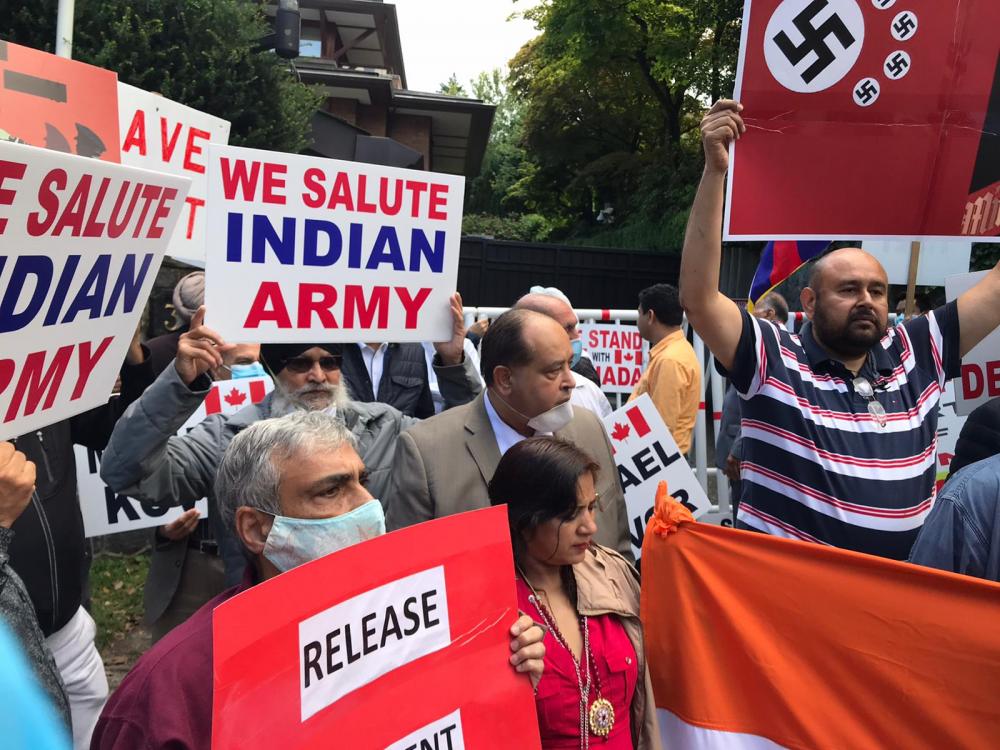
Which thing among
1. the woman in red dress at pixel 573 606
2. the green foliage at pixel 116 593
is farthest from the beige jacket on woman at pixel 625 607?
the green foliage at pixel 116 593

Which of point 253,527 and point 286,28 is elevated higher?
point 286,28

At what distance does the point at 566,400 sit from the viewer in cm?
272

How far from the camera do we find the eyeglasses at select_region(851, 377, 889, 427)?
260 cm

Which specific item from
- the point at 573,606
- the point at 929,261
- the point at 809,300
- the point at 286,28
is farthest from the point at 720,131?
the point at 286,28

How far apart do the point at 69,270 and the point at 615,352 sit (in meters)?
6.06

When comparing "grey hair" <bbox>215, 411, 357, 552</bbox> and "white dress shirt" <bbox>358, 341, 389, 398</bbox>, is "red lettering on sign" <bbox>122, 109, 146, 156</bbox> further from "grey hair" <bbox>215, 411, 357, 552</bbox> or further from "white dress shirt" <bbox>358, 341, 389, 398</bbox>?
"grey hair" <bbox>215, 411, 357, 552</bbox>

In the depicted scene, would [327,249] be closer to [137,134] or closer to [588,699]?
[137,134]

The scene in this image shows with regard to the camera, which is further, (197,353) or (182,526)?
(182,526)

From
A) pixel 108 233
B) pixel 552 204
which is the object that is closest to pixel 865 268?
pixel 108 233

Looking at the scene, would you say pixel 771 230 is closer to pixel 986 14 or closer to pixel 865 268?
pixel 865 268

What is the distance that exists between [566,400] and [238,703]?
60.0 inches

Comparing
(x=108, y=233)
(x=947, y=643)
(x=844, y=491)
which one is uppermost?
(x=108, y=233)

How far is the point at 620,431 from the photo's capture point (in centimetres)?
448

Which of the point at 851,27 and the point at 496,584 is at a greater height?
the point at 851,27
